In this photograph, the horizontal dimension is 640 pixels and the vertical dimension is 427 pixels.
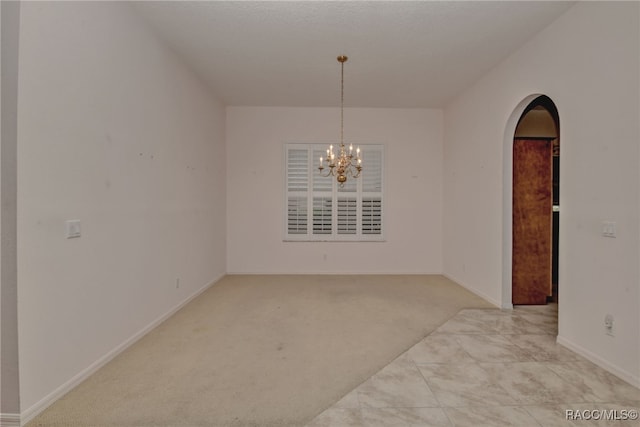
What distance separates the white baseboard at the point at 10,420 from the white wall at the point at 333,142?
3774 millimetres

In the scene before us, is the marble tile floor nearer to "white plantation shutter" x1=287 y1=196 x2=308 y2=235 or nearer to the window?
the window

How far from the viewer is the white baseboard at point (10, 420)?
1650mm

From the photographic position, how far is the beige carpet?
1761 millimetres

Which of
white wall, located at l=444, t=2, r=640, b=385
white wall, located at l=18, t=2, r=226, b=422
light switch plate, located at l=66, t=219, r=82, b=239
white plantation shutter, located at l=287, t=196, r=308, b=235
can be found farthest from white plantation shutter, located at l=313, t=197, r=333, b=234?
light switch plate, located at l=66, t=219, r=82, b=239

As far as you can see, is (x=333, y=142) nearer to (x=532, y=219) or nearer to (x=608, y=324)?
(x=532, y=219)

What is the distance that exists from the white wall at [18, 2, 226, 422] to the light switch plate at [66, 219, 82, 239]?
0.04 metres

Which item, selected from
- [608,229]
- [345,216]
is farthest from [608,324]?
[345,216]

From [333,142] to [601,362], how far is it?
4422 mm

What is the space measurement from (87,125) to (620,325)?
13.5 feet

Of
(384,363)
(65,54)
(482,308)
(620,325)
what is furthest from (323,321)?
(65,54)

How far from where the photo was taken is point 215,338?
2762 mm

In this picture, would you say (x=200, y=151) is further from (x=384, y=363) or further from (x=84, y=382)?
(x=384, y=363)

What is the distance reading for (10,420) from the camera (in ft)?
5.42

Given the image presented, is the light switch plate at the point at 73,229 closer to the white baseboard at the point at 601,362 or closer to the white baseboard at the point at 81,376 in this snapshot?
the white baseboard at the point at 81,376
